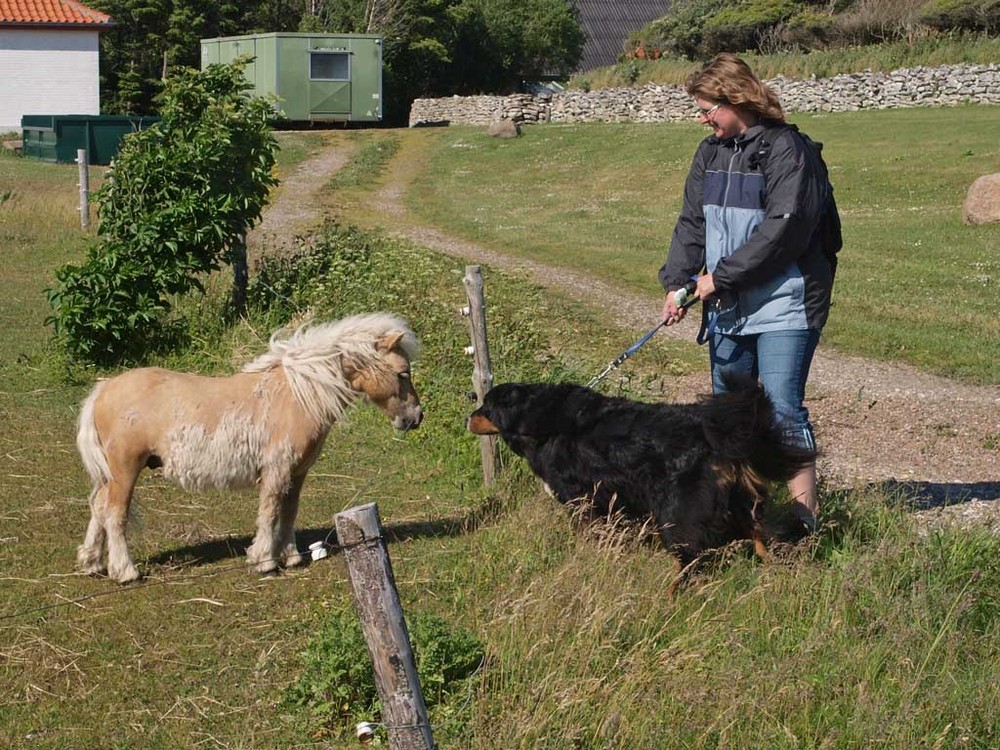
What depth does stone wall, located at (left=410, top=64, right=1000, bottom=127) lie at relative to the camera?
3416 cm

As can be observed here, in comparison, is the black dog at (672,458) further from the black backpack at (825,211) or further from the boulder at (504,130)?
the boulder at (504,130)

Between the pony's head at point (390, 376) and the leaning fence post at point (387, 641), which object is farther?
the pony's head at point (390, 376)

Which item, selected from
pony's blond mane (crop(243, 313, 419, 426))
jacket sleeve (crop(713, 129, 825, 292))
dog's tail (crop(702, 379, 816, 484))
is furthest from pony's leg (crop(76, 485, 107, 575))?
jacket sleeve (crop(713, 129, 825, 292))

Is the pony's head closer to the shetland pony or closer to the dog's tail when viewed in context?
the shetland pony

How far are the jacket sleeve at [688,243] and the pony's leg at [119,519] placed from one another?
9.84ft

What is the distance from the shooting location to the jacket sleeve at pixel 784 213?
5.60m

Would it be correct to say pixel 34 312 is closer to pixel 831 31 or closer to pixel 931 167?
pixel 931 167

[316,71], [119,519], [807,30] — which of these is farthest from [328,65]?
[119,519]

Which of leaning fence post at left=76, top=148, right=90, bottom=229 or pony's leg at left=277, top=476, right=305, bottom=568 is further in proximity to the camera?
leaning fence post at left=76, top=148, right=90, bottom=229

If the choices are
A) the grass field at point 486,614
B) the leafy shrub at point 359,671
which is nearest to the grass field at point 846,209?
the grass field at point 486,614

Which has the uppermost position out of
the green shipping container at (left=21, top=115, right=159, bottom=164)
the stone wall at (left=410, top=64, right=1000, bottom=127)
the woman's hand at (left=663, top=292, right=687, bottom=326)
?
the stone wall at (left=410, top=64, right=1000, bottom=127)

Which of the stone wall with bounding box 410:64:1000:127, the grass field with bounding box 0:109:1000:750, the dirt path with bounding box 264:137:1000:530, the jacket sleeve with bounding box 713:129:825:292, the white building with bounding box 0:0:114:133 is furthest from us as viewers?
the white building with bounding box 0:0:114:133

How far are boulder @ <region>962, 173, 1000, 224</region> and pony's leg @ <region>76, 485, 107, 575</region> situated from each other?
55.2 ft

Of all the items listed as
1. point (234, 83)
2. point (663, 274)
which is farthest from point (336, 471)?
point (234, 83)
